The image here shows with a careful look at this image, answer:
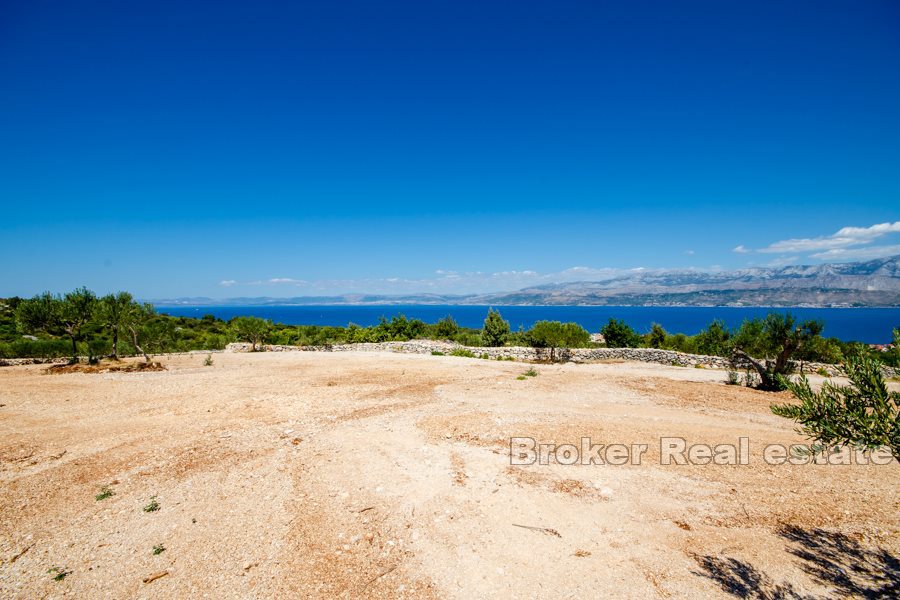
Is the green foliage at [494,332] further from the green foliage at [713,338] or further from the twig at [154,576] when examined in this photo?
the twig at [154,576]

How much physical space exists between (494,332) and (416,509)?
32242mm

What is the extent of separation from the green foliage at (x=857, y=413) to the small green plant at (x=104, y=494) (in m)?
10.7

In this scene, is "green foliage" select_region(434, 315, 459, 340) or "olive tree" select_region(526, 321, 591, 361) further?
"green foliage" select_region(434, 315, 459, 340)

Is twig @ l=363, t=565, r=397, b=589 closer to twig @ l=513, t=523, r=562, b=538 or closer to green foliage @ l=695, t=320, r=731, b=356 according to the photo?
twig @ l=513, t=523, r=562, b=538

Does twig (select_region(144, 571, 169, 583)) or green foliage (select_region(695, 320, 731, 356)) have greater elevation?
twig (select_region(144, 571, 169, 583))

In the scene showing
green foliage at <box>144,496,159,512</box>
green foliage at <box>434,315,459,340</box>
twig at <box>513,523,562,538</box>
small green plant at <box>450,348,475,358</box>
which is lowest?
small green plant at <box>450,348,475,358</box>

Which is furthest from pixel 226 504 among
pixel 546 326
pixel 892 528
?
pixel 546 326

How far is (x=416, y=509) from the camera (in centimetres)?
678

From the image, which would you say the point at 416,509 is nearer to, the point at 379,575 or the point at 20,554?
the point at 379,575

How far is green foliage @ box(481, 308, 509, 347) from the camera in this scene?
3812 cm

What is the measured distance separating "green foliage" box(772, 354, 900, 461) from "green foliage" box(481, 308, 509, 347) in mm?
33521

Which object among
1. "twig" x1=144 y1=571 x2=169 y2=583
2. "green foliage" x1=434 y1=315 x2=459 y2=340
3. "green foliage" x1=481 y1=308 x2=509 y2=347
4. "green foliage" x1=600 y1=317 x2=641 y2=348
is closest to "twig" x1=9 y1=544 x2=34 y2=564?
"twig" x1=144 y1=571 x2=169 y2=583

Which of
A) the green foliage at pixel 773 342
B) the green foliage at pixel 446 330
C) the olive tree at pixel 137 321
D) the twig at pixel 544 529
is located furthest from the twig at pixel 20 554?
the green foliage at pixel 446 330

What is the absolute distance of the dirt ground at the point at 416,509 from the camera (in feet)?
16.9
